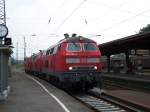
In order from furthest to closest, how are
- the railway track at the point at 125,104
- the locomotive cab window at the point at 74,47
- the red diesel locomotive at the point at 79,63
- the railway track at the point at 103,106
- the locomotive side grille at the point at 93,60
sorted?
1. the locomotive cab window at the point at 74,47
2. the locomotive side grille at the point at 93,60
3. the red diesel locomotive at the point at 79,63
4. the railway track at the point at 103,106
5. the railway track at the point at 125,104

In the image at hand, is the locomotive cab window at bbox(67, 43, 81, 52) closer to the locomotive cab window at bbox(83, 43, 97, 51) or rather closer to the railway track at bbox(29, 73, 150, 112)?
the locomotive cab window at bbox(83, 43, 97, 51)

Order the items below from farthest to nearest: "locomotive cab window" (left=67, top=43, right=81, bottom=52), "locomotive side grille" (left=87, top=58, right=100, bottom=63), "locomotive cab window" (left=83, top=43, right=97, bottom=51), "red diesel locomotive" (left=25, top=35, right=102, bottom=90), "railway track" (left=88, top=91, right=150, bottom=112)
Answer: "locomotive cab window" (left=83, top=43, right=97, bottom=51) < "locomotive cab window" (left=67, top=43, right=81, bottom=52) < "locomotive side grille" (left=87, top=58, right=100, bottom=63) < "red diesel locomotive" (left=25, top=35, right=102, bottom=90) < "railway track" (left=88, top=91, right=150, bottom=112)

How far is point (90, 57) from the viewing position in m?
22.7

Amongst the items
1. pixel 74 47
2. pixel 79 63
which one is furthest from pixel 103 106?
pixel 74 47

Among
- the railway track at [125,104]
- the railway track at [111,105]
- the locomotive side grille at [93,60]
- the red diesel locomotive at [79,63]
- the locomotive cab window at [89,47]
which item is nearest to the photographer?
the railway track at [125,104]

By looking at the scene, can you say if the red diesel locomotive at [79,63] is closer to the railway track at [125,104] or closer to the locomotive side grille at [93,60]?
the locomotive side grille at [93,60]

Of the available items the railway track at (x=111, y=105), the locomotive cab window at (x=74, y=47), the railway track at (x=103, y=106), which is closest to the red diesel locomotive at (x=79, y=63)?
the locomotive cab window at (x=74, y=47)

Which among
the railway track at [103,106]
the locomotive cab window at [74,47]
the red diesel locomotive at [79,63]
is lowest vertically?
the railway track at [103,106]

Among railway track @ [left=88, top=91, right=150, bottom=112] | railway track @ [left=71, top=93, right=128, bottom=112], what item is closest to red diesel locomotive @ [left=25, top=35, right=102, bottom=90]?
railway track @ [left=88, top=91, right=150, bottom=112]

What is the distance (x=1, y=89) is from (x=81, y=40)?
718cm

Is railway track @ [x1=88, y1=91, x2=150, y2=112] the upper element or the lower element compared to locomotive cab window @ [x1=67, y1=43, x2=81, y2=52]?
lower

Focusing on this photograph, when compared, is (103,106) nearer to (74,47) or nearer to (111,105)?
(111,105)

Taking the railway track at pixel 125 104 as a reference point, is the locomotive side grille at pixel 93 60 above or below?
above

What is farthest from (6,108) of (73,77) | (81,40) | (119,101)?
(81,40)
